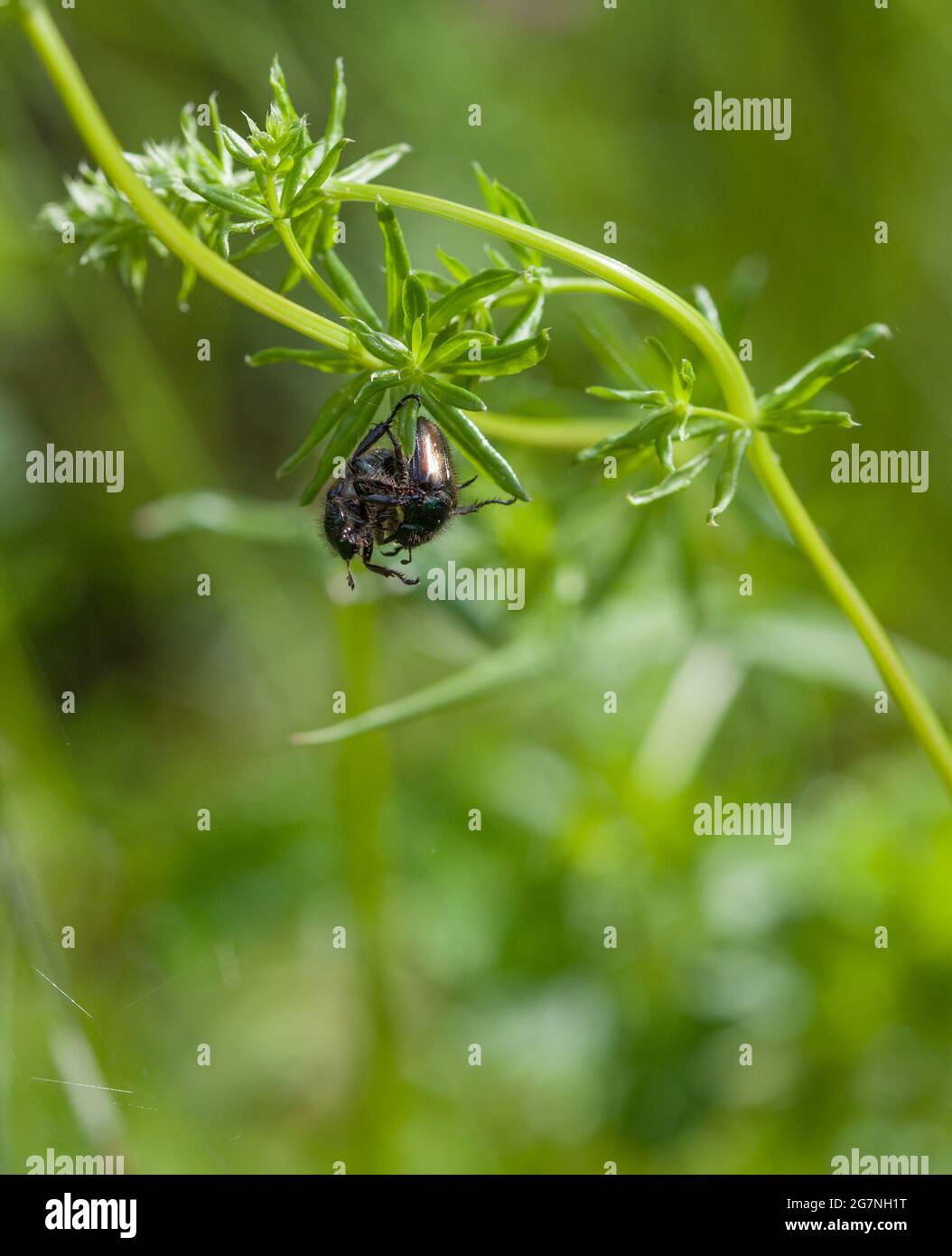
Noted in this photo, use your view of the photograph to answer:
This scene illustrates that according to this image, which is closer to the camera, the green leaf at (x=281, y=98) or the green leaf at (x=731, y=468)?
the green leaf at (x=281, y=98)

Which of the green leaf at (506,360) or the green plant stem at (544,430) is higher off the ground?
the green plant stem at (544,430)

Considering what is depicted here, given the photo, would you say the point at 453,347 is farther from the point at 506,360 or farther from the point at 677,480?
the point at 677,480

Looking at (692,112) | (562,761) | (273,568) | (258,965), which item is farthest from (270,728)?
(692,112)

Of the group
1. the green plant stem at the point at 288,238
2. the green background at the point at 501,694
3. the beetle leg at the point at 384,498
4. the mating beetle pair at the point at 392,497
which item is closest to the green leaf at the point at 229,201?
the green plant stem at the point at 288,238

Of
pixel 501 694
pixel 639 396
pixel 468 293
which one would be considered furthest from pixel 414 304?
pixel 501 694

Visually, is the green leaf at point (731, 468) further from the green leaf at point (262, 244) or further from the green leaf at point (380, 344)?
the green leaf at point (262, 244)
